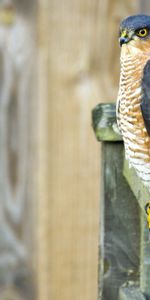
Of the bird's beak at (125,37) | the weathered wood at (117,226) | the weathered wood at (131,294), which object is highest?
the bird's beak at (125,37)

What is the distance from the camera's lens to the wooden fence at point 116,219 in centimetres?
249

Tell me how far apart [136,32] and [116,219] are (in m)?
0.48

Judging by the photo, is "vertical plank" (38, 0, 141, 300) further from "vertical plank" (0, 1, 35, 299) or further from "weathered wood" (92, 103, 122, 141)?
"weathered wood" (92, 103, 122, 141)

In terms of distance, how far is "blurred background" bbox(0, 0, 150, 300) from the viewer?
3625 millimetres

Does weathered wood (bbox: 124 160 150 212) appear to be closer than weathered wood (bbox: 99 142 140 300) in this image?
Yes

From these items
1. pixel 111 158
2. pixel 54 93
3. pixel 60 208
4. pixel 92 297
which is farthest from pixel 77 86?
pixel 111 158

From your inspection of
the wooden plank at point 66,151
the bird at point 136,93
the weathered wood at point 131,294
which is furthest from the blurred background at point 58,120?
the weathered wood at point 131,294

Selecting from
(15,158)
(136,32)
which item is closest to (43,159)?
(15,158)

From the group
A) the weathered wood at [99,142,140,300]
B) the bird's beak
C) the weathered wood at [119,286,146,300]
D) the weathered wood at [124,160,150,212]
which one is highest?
the bird's beak

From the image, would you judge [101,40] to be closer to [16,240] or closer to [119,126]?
[16,240]

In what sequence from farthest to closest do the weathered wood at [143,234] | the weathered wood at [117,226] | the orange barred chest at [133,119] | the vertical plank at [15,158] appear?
the vertical plank at [15,158] < the weathered wood at [117,226] < the orange barred chest at [133,119] < the weathered wood at [143,234]

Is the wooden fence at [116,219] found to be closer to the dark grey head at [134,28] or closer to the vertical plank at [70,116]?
the dark grey head at [134,28]

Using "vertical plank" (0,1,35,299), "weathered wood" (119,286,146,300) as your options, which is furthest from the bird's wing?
"vertical plank" (0,1,35,299)

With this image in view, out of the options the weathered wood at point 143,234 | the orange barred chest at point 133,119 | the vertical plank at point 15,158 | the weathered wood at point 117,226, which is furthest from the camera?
the vertical plank at point 15,158
